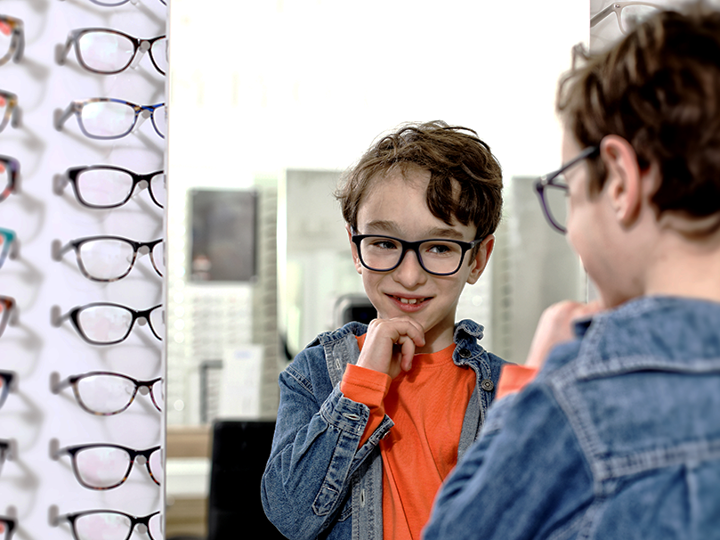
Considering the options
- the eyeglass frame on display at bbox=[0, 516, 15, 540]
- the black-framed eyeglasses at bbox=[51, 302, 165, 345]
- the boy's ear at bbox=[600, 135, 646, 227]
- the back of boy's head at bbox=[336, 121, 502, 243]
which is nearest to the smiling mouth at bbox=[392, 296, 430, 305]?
the back of boy's head at bbox=[336, 121, 502, 243]

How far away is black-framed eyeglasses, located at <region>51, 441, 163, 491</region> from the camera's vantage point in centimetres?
71

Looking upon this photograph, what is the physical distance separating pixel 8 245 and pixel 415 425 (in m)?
0.55

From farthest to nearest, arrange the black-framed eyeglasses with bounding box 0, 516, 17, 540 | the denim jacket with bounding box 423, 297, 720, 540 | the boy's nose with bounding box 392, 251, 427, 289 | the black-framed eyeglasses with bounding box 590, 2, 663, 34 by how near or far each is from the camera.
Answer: the black-framed eyeglasses with bounding box 590, 2, 663, 34 → the boy's nose with bounding box 392, 251, 427, 289 → the black-framed eyeglasses with bounding box 0, 516, 17, 540 → the denim jacket with bounding box 423, 297, 720, 540

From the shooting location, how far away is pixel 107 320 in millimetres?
725

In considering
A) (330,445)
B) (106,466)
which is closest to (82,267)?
(106,466)

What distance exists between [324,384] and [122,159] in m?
0.40

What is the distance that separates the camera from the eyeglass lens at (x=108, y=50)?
71cm

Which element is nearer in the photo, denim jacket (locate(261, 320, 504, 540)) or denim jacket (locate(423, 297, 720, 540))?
denim jacket (locate(423, 297, 720, 540))

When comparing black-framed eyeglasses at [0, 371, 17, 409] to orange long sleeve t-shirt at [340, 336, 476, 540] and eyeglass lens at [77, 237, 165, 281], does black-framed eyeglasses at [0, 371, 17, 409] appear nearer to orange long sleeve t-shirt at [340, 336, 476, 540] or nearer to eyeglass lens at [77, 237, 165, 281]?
eyeglass lens at [77, 237, 165, 281]

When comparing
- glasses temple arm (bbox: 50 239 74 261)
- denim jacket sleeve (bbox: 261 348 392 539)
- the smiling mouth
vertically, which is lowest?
denim jacket sleeve (bbox: 261 348 392 539)

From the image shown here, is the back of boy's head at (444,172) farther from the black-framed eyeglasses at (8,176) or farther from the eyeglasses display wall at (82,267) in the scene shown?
the black-framed eyeglasses at (8,176)

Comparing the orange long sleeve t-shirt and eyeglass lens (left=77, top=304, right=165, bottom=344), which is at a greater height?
eyeglass lens (left=77, top=304, right=165, bottom=344)

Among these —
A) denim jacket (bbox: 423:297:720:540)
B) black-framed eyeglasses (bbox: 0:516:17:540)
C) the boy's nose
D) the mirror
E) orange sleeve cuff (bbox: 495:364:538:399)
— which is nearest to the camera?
denim jacket (bbox: 423:297:720:540)

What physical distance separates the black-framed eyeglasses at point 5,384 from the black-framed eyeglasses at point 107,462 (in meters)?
0.09
